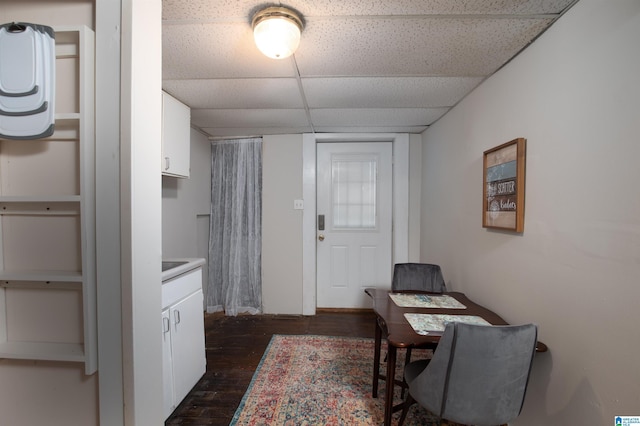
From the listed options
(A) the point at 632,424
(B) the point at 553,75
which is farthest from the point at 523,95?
(A) the point at 632,424

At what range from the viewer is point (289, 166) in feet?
9.59

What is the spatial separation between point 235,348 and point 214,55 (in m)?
2.34

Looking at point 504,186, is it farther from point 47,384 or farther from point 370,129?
point 47,384

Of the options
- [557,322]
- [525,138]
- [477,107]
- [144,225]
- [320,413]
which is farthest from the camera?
[477,107]

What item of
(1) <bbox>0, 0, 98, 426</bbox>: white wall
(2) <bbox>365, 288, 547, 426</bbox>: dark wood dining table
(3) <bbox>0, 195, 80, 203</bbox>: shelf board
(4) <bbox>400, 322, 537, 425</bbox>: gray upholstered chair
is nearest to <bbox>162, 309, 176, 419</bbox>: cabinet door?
(1) <bbox>0, 0, 98, 426</bbox>: white wall

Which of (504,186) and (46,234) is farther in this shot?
(504,186)

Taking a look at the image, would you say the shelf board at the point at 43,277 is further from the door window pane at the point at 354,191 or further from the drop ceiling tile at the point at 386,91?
the door window pane at the point at 354,191

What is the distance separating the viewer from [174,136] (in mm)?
1943

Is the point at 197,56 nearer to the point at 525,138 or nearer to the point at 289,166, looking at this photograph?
the point at 289,166

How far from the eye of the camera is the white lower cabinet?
4.72ft

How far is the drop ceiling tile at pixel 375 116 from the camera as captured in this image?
7.21ft

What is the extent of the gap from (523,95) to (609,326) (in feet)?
3.66

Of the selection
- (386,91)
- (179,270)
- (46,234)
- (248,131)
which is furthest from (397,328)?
(248,131)

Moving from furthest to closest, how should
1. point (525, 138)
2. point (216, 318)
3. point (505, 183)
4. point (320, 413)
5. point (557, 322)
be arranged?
point (216, 318) < point (320, 413) < point (505, 183) < point (525, 138) < point (557, 322)
